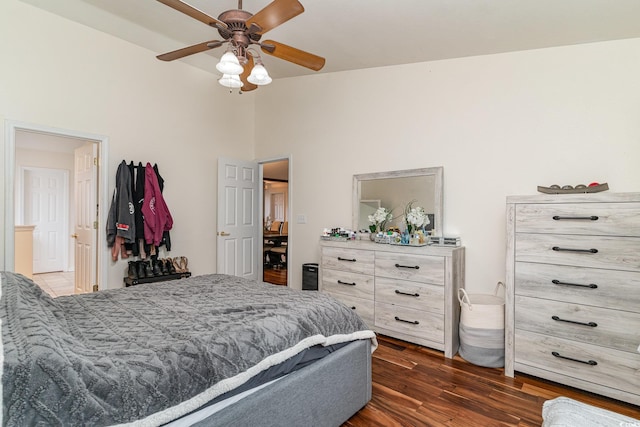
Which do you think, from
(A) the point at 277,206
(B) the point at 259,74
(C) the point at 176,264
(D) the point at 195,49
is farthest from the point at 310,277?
(A) the point at 277,206

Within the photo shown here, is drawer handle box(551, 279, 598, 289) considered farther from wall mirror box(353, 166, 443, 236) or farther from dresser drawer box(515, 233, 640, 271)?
wall mirror box(353, 166, 443, 236)

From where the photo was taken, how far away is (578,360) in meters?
2.20

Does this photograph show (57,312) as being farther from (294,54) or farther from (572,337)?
(572,337)

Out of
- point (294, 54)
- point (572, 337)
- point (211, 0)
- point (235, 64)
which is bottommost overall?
point (572, 337)

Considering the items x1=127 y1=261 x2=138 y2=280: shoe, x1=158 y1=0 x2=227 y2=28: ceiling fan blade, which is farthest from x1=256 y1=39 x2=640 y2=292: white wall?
x1=158 y1=0 x2=227 y2=28: ceiling fan blade

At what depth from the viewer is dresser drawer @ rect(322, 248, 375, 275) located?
3291mm

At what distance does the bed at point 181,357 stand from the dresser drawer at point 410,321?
1.04 meters

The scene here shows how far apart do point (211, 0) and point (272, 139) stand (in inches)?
90.2

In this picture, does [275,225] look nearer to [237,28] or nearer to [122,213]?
[122,213]

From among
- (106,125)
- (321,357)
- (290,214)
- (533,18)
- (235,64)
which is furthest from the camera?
(290,214)

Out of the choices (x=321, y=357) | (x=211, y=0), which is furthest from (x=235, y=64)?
(x=321, y=357)

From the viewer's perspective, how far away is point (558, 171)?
2.71m

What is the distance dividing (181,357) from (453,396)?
187 cm

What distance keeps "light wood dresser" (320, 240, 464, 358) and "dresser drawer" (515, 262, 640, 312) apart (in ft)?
1.90
